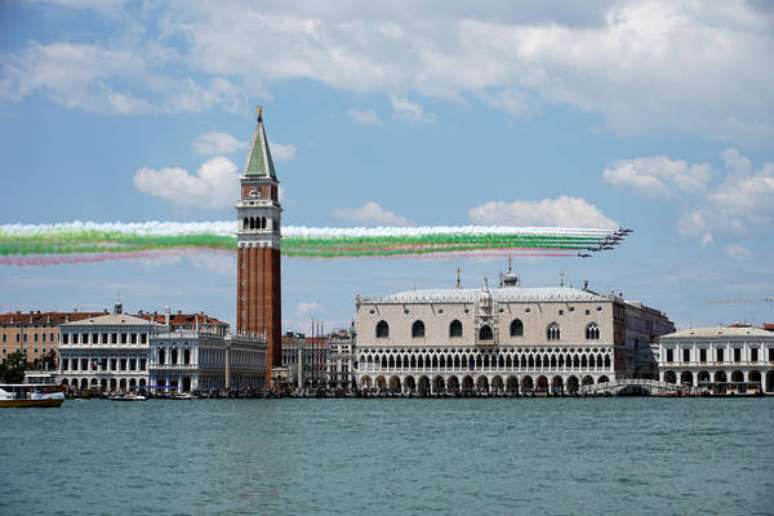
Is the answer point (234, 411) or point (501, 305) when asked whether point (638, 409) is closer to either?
point (234, 411)

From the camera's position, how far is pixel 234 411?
101 metres

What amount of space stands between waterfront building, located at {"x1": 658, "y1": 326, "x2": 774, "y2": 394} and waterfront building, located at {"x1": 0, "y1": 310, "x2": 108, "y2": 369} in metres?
64.3

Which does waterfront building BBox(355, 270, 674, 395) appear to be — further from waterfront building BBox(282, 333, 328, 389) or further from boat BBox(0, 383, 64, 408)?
boat BBox(0, 383, 64, 408)

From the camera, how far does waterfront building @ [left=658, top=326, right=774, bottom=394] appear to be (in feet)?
471

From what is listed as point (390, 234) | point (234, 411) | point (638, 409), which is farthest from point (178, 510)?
point (390, 234)

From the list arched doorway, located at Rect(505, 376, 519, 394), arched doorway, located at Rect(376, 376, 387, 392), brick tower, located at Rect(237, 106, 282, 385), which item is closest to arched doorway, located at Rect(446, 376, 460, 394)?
arched doorway, located at Rect(505, 376, 519, 394)

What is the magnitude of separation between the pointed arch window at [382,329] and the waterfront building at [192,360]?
1452cm

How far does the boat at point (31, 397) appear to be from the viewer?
358 ft

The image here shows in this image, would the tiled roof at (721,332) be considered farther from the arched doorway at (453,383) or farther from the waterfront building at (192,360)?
the waterfront building at (192,360)

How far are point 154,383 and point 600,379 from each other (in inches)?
1808

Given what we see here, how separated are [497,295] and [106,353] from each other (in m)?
41.5

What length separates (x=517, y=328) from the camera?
148000 millimetres

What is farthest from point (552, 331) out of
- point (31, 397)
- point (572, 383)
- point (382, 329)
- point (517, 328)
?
point (31, 397)

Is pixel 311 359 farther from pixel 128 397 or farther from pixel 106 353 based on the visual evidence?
pixel 128 397
